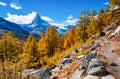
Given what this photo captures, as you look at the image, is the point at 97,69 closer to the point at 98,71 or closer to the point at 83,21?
the point at 98,71

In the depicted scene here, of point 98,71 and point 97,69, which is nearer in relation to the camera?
point 98,71

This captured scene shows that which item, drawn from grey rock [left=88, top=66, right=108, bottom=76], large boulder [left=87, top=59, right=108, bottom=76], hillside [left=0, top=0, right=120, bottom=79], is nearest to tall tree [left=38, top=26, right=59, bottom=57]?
hillside [left=0, top=0, right=120, bottom=79]

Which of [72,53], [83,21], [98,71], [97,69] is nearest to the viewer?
[98,71]

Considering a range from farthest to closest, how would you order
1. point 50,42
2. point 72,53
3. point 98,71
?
point 50,42
point 72,53
point 98,71

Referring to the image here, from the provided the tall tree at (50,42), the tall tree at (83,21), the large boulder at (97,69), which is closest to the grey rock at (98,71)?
the large boulder at (97,69)

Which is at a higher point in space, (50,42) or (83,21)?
(83,21)

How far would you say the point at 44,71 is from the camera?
104 ft

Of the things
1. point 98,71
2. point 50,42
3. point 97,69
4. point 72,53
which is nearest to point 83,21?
point 50,42

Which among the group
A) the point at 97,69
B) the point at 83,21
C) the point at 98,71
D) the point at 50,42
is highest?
the point at 83,21

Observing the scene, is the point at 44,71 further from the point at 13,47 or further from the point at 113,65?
the point at 13,47

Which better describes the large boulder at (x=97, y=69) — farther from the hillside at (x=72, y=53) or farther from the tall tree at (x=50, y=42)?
the tall tree at (x=50, y=42)

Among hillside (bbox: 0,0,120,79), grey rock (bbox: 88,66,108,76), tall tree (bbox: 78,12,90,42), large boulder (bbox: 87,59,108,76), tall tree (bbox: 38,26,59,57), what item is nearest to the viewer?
hillside (bbox: 0,0,120,79)

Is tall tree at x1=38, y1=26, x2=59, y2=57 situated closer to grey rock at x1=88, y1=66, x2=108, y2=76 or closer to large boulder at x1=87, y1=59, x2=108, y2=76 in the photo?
large boulder at x1=87, y1=59, x2=108, y2=76

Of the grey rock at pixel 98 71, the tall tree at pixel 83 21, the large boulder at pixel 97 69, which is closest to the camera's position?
the grey rock at pixel 98 71
